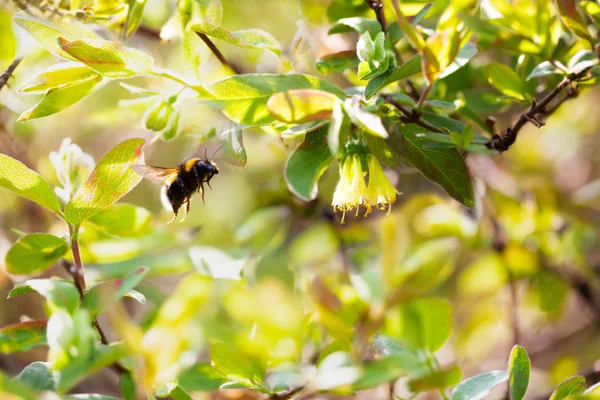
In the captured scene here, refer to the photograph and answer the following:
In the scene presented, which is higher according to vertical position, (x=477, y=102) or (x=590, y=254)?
(x=477, y=102)

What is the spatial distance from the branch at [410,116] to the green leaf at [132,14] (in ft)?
1.19

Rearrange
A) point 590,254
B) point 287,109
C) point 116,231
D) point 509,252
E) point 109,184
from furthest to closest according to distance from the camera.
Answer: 1. point 590,254
2. point 509,252
3. point 116,231
4. point 109,184
5. point 287,109

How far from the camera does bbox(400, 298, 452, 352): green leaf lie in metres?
0.54

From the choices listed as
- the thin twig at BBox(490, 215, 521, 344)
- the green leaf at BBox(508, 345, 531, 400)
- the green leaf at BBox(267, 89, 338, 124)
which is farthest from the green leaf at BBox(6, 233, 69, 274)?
the thin twig at BBox(490, 215, 521, 344)

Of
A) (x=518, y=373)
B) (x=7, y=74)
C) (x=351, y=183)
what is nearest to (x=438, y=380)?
(x=518, y=373)

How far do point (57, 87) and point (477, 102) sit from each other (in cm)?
63

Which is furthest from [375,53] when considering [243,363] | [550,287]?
[550,287]

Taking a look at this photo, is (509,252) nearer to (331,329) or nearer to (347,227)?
(347,227)

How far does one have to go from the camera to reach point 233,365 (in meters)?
0.61

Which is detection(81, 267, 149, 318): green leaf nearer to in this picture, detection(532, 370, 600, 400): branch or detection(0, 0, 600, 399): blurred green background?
detection(0, 0, 600, 399): blurred green background

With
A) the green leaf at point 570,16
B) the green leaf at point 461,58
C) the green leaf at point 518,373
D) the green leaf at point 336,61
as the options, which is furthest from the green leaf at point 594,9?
the green leaf at point 518,373

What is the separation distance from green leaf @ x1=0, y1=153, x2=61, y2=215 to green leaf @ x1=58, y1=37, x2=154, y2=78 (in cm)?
14

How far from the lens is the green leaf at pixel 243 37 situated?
0.63 metres

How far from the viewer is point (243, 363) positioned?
2.00ft
